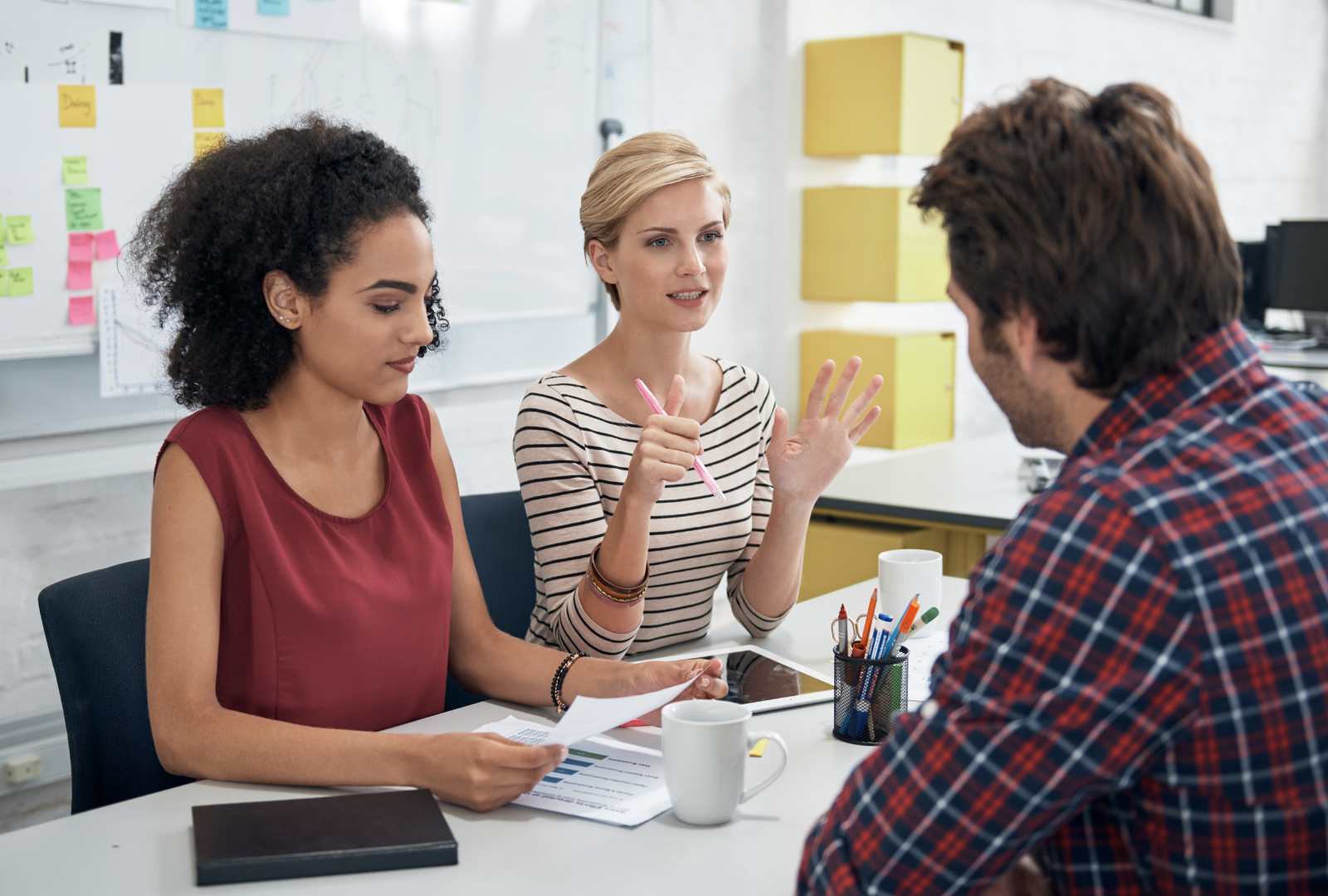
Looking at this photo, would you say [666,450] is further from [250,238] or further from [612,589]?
[250,238]

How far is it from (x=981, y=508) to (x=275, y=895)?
1.71 meters

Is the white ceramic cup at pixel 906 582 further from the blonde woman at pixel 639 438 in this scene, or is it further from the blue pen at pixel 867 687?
the blue pen at pixel 867 687

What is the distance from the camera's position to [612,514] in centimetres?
186

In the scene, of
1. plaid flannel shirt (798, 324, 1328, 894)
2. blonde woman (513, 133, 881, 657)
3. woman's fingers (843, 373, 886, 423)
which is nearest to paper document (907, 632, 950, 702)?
blonde woman (513, 133, 881, 657)

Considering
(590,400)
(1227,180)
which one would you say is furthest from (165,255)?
(1227,180)

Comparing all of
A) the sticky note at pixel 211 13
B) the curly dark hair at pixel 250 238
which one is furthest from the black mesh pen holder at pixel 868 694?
the sticky note at pixel 211 13

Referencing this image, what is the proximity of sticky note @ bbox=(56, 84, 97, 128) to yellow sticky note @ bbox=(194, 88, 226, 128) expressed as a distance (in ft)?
0.68

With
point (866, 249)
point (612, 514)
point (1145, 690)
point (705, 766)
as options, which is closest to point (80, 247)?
point (612, 514)

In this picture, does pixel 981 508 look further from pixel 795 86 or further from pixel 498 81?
pixel 795 86

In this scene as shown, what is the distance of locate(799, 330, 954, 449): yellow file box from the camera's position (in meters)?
4.30

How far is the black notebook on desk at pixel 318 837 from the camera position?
42.8 inches

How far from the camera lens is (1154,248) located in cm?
86

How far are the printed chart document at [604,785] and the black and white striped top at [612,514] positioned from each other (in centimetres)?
31

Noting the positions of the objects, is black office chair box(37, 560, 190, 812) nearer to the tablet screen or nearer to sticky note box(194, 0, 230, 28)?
the tablet screen
